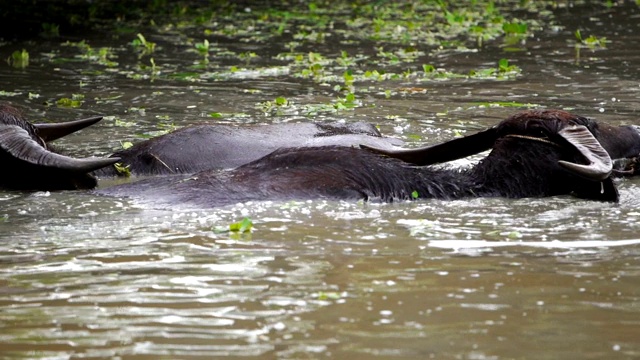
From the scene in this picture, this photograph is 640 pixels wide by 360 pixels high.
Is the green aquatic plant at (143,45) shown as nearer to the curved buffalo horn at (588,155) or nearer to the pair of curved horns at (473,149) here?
the pair of curved horns at (473,149)

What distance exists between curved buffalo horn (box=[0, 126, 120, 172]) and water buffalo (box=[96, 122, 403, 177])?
0.78 m

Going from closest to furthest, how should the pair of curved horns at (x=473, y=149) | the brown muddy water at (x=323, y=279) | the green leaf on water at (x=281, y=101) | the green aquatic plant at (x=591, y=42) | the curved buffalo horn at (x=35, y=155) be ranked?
the brown muddy water at (x=323, y=279)
the pair of curved horns at (x=473, y=149)
the curved buffalo horn at (x=35, y=155)
the green leaf on water at (x=281, y=101)
the green aquatic plant at (x=591, y=42)

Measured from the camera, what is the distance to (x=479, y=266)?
183 inches

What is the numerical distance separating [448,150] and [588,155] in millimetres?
742

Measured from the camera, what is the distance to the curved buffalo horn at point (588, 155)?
17.7 ft

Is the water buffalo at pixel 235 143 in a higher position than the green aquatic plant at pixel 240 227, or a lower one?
higher

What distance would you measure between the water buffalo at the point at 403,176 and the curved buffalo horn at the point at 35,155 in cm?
23

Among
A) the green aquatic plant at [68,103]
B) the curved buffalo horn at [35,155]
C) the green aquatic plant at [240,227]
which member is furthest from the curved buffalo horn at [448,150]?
the green aquatic plant at [68,103]

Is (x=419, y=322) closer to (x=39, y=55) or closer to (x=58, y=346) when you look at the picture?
(x=58, y=346)

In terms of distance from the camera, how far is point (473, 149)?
6.13 meters

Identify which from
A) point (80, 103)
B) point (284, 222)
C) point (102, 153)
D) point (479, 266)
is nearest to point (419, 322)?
point (479, 266)

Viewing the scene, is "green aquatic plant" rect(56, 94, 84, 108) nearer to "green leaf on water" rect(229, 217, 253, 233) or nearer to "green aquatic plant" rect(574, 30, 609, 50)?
"green leaf on water" rect(229, 217, 253, 233)

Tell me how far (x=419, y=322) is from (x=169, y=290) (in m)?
0.97

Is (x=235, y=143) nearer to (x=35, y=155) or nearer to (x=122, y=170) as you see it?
(x=122, y=170)
